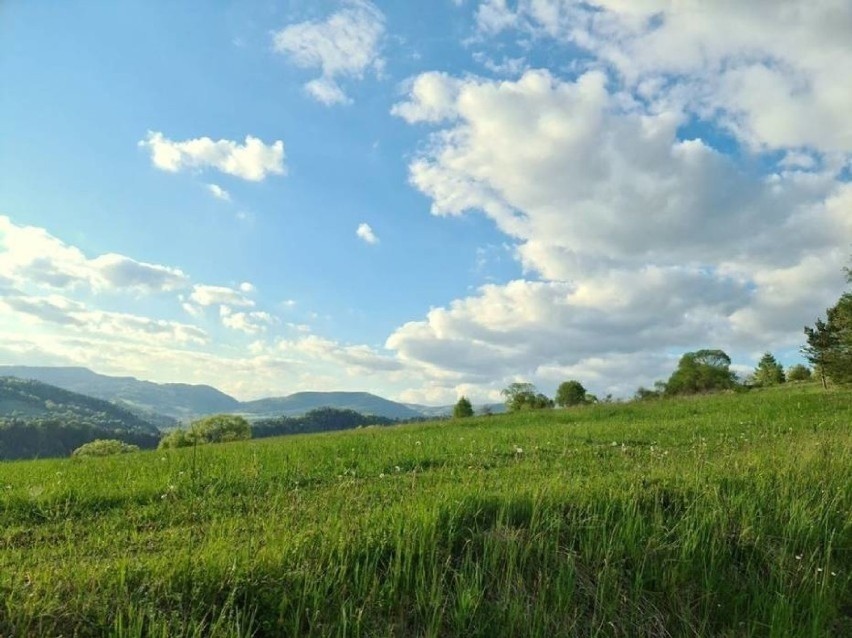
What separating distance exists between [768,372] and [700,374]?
16565 millimetres

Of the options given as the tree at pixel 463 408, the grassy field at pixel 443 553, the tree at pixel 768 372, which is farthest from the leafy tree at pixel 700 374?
the grassy field at pixel 443 553

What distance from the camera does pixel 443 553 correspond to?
6070mm

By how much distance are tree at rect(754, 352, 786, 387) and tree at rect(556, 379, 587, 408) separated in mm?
30541

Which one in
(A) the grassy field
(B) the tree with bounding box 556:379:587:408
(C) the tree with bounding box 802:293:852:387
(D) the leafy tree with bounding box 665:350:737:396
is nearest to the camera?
(A) the grassy field

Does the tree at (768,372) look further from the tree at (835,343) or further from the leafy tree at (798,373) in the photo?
the tree at (835,343)

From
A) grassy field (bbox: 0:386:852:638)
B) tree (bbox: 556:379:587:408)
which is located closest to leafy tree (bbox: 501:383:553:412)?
tree (bbox: 556:379:587:408)

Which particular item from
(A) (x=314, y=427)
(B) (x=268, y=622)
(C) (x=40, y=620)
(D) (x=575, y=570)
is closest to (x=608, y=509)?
(D) (x=575, y=570)

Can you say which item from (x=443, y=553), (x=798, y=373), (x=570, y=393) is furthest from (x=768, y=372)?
(x=443, y=553)

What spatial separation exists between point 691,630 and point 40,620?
5.56 metres

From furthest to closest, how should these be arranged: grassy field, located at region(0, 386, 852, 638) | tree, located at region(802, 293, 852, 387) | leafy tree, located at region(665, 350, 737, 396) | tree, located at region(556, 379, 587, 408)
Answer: tree, located at region(556, 379, 587, 408) < leafy tree, located at region(665, 350, 737, 396) < tree, located at region(802, 293, 852, 387) < grassy field, located at region(0, 386, 852, 638)

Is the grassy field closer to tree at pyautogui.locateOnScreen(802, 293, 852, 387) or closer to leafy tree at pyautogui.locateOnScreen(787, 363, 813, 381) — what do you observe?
tree at pyautogui.locateOnScreen(802, 293, 852, 387)

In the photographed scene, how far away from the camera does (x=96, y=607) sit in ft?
14.8

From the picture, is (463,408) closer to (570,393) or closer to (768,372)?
(570,393)

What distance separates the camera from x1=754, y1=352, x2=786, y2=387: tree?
104 meters
